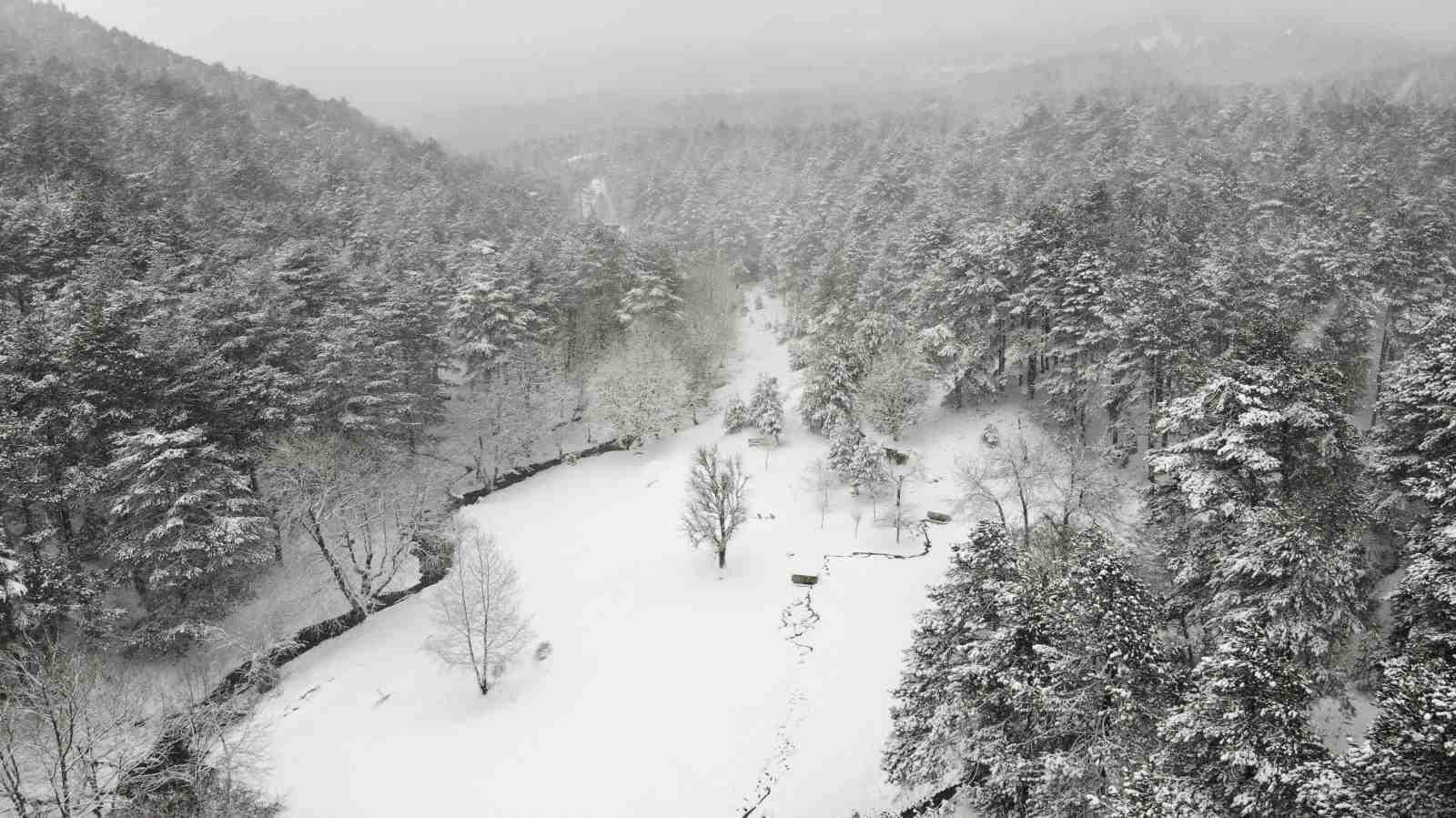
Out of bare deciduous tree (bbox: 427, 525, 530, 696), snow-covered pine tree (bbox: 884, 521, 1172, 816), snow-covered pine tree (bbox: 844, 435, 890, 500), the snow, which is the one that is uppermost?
snow-covered pine tree (bbox: 884, 521, 1172, 816)

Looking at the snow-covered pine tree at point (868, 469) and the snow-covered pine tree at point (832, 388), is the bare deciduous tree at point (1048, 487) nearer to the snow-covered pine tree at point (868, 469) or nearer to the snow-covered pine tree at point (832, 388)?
the snow-covered pine tree at point (868, 469)

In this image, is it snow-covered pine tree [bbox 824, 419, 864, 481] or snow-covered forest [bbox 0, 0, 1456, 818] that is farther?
snow-covered pine tree [bbox 824, 419, 864, 481]

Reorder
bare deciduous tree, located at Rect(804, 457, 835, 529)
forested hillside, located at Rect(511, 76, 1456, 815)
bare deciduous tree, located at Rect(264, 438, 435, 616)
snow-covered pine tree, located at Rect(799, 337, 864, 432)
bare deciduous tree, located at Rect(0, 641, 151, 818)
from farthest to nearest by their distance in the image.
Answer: snow-covered pine tree, located at Rect(799, 337, 864, 432) → bare deciduous tree, located at Rect(804, 457, 835, 529) → bare deciduous tree, located at Rect(264, 438, 435, 616) → bare deciduous tree, located at Rect(0, 641, 151, 818) → forested hillside, located at Rect(511, 76, 1456, 815)

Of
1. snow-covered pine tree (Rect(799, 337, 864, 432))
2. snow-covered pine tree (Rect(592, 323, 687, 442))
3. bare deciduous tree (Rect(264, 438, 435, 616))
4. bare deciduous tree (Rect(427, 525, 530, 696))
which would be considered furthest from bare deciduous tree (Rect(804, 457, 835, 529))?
bare deciduous tree (Rect(264, 438, 435, 616))

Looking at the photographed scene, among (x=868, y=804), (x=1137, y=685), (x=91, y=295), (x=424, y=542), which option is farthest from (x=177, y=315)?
(x=1137, y=685)

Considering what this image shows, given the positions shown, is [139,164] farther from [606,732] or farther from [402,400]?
[606,732]

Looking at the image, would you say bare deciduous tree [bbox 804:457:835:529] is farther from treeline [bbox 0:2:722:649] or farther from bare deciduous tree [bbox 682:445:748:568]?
treeline [bbox 0:2:722:649]
